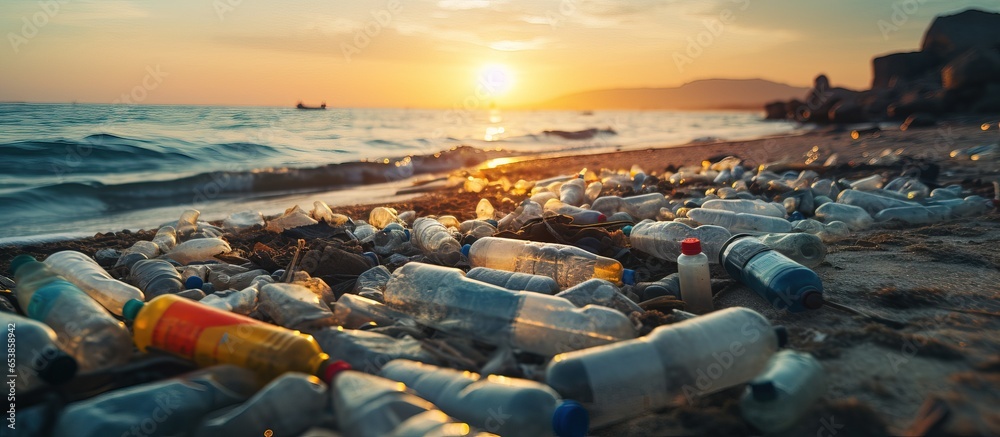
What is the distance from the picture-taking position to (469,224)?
4.01 m

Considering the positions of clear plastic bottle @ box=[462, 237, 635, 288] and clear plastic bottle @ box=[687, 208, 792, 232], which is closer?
clear plastic bottle @ box=[462, 237, 635, 288]

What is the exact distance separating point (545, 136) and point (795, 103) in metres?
23.9

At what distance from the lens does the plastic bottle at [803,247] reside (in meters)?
2.76

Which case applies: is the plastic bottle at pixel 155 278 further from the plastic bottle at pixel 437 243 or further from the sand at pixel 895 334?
the plastic bottle at pixel 437 243

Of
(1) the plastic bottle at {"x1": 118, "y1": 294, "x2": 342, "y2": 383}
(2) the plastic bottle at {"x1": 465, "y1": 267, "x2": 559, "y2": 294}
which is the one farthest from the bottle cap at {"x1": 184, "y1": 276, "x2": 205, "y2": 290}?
(2) the plastic bottle at {"x1": 465, "y1": 267, "x2": 559, "y2": 294}

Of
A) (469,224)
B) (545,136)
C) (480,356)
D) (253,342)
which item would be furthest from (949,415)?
(545,136)

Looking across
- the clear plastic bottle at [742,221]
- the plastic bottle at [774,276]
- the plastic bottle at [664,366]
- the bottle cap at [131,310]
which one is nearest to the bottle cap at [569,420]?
the plastic bottle at [664,366]

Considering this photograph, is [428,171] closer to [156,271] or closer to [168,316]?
[156,271]

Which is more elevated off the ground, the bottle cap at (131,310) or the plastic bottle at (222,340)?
the bottle cap at (131,310)

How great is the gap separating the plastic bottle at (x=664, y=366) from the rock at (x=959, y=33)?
4265 cm

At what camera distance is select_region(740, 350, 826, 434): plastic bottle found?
1.44m

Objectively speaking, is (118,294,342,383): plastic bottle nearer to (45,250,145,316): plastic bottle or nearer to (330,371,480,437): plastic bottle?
(330,371,480,437): plastic bottle

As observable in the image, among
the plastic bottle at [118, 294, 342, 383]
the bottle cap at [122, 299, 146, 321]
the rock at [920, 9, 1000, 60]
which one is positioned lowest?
the plastic bottle at [118, 294, 342, 383]

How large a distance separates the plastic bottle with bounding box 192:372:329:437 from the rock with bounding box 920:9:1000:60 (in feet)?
143
